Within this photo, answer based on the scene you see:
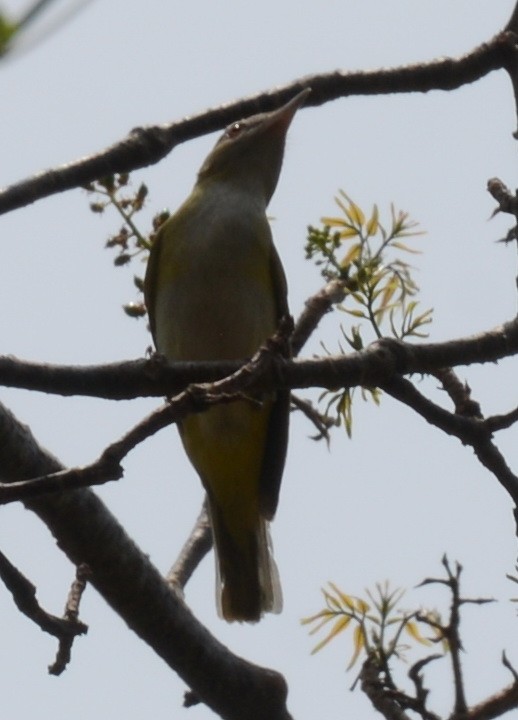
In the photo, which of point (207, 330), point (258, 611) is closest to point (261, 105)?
point (207, 330)

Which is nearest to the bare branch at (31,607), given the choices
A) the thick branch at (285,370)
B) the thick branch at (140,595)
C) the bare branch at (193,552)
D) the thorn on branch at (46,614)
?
the thorn on branch at (46,614)

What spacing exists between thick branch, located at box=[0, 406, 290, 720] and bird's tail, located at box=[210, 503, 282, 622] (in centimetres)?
184

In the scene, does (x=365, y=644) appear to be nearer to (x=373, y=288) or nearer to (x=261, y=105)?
(x=373, y=288)

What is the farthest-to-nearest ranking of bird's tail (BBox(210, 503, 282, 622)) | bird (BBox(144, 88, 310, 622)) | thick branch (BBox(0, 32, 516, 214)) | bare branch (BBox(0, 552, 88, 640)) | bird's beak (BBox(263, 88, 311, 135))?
bird's tail (BBox(210, 503, 282, 622)) → bird's beak (BBox(263, 88, 311, 135)) → bird (BBox(144, 88, 310, 622)) → thick branch (BBox(0, 32, 516, 214)) → bare branch (BBox(0, 552, 88, 640))

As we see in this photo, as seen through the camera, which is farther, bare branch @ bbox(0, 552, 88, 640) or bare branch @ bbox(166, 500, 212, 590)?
bare branch @ bbox(166, 500, 212, 590)

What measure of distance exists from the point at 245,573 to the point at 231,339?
1466 millimetres

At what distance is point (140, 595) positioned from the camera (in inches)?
168

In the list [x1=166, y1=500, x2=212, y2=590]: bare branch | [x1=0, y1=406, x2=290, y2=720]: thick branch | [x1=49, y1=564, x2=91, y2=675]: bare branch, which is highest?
[x1=166, y1=500, x2=212, y2=590]: bare branch

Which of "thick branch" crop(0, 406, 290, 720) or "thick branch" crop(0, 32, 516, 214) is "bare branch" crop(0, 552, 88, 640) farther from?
"thick branch" crop(0, 32, 516, 214)

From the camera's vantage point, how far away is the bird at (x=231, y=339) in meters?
6.03

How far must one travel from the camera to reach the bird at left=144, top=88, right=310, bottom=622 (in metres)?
6.03

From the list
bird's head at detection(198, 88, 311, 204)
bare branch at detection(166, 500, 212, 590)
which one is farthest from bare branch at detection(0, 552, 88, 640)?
bird's head at detection(198, 88, 311, 204)

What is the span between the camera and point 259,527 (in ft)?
21.4

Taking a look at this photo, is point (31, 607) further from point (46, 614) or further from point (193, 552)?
point (193, 552)
